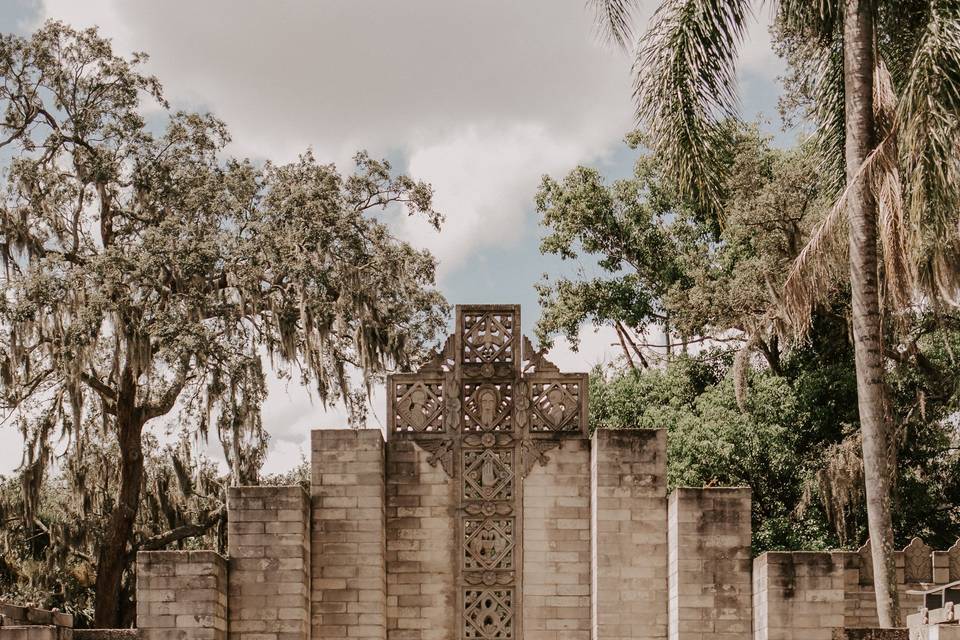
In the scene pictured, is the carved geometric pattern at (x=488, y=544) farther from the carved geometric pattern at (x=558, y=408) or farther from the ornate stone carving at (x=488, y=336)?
the ornate stone carving at (x=488, y=336)

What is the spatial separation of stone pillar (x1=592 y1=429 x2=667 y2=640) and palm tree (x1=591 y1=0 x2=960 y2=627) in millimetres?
2442

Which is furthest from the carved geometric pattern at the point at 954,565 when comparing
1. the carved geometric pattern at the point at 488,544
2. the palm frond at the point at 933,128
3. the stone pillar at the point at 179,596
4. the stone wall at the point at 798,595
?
the stone pillar at the point at 179,596

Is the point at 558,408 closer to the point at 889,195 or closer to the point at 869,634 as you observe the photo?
the point at 869,634

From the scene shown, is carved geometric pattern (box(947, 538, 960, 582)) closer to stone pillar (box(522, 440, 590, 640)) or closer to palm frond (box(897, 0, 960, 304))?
palm frond (box(897, 0, 960, 304))

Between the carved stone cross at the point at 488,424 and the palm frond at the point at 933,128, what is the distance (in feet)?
14.7

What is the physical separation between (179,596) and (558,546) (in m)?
4.46

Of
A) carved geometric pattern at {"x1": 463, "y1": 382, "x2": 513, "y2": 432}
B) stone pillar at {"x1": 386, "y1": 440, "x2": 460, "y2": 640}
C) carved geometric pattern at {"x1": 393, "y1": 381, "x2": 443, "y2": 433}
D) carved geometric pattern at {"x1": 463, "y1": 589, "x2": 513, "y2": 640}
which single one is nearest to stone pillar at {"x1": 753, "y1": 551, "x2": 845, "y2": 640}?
carved geometric pattern at {"x1": 463, "y1": 589, "x2": 513, "y2": 640}

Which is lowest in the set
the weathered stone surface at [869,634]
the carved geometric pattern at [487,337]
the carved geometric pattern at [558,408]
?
the weathered stone surface at [869,634]

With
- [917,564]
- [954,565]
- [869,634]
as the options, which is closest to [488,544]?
[869,634]

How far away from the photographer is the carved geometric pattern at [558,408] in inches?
606

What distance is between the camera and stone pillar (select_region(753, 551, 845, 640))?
14.1 metres

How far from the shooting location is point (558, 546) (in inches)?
596

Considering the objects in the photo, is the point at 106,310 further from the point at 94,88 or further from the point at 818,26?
the point at 818,26

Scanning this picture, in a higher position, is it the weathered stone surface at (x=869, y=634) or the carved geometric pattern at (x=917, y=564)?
the carved geometric pattern at (x=917, y=564)
